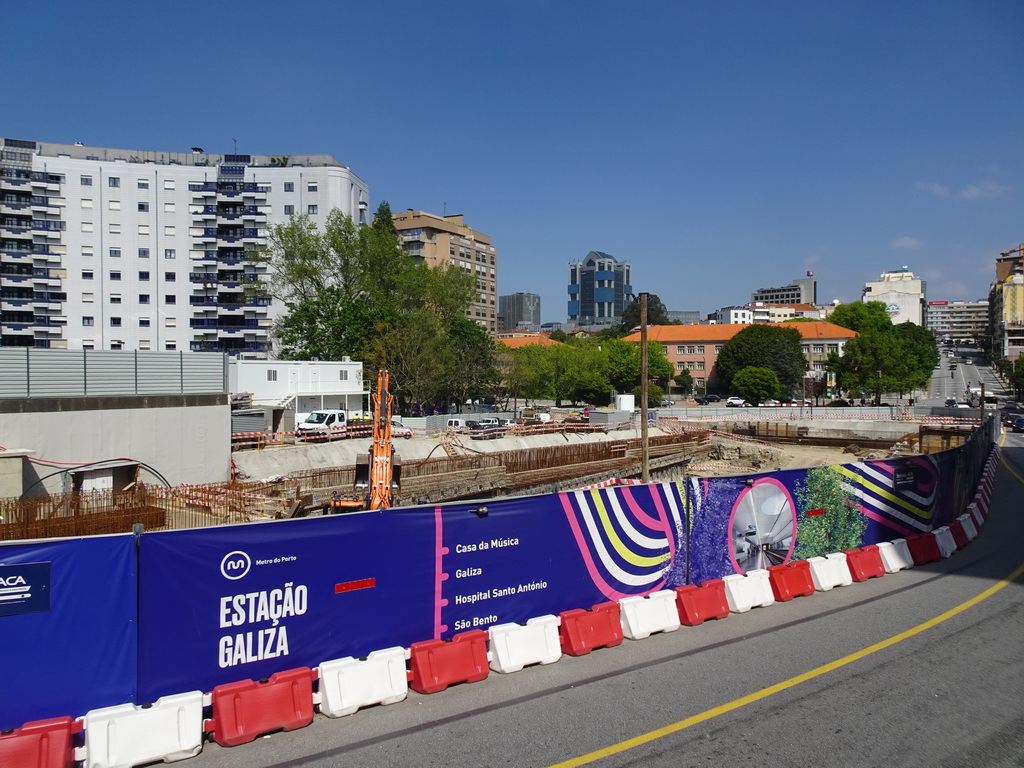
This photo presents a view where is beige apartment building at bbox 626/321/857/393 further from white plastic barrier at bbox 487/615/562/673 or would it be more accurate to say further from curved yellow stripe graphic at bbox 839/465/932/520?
white plastic barrier at bbox 487/615/562/673

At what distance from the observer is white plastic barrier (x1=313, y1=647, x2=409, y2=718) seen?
296 inches

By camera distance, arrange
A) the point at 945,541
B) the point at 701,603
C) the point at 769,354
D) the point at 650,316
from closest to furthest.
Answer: the point at 701,603 < the point at 945,541 < the point at 769,354 < the point at 650,316

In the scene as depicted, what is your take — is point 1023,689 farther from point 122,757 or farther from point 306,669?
point 122,757

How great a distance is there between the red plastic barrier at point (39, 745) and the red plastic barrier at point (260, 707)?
49.5 inches

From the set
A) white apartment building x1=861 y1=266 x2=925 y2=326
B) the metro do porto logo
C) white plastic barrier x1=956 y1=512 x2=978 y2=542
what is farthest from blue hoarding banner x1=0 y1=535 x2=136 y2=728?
white apartment building x1=861 y1=266 x2=925 y2=326

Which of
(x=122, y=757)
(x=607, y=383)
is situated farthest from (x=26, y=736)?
(x=607, y=383)

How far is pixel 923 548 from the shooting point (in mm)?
14391

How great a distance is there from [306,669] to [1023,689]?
8.26 metres

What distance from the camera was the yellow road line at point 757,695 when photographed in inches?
265

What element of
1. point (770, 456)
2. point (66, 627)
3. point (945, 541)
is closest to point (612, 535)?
point (66, 627)

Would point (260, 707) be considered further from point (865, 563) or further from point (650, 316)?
point (650, 316)

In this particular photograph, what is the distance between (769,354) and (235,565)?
294ft

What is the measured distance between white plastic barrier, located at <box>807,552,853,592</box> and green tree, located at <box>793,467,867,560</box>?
261mm

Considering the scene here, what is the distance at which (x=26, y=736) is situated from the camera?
6.07 metres
